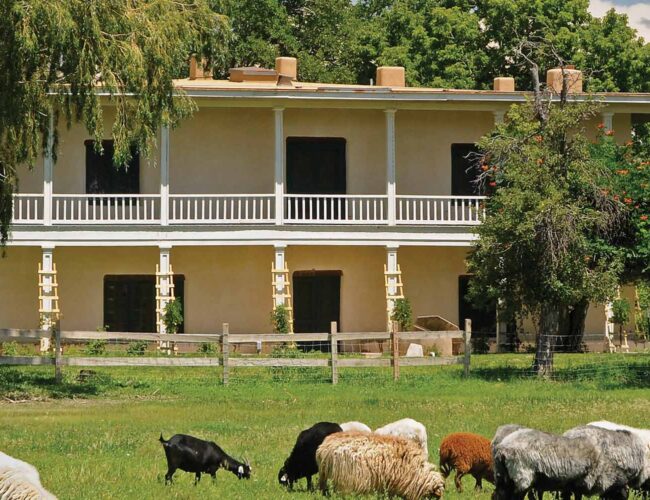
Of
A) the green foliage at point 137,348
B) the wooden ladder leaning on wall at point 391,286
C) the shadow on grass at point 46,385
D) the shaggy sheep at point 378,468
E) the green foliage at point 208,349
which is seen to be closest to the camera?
the shaggy sheep at point 378,468

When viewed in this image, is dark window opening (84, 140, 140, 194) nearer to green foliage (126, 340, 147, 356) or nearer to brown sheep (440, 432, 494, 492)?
green foliage (126, 340, 147, 356)

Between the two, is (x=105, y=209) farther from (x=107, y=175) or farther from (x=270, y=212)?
(x=270, y=212)

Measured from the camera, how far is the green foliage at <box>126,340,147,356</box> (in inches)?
1256

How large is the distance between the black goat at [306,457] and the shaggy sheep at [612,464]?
243 centimetres

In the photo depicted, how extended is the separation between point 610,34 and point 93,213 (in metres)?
23.4

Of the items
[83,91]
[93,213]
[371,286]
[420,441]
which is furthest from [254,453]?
[371,286]

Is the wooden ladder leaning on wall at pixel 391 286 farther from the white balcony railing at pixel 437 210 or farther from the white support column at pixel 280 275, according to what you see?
the white support column at pixel 280 275

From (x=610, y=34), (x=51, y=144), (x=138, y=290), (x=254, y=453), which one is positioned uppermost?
(x=610, y=34)

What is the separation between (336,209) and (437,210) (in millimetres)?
2754

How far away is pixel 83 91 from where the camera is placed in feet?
79.9

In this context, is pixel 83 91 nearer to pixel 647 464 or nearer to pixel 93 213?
pixel 93 213

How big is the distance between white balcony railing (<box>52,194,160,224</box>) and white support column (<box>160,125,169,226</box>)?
252 mm

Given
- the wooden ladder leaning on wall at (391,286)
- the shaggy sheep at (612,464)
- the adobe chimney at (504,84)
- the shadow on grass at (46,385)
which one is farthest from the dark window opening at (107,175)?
the shaggy sheep at (612,464)

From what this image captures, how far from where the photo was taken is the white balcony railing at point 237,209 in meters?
34.4
